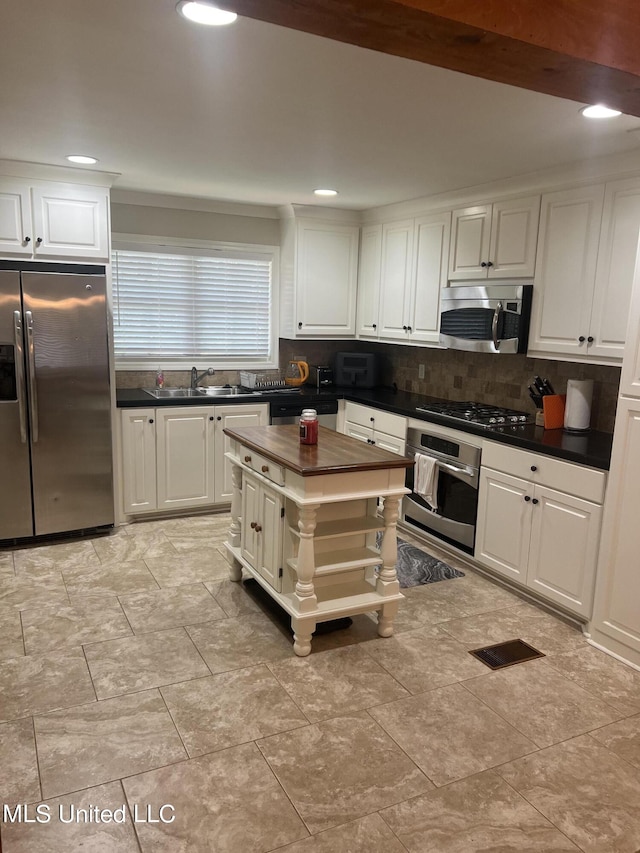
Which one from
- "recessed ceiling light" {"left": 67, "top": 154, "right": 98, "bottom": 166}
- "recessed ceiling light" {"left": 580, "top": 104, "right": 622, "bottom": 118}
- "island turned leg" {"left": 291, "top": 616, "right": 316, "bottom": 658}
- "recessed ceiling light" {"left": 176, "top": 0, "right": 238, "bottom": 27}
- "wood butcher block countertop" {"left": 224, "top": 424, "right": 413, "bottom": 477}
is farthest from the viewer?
"recessed ceiling light" {"left": 67, "top": 154, "right": 98, "bottom": 166}

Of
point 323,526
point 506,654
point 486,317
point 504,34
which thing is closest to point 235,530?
point 323,526

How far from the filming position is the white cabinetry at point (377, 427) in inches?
176

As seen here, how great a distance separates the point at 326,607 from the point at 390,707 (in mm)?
557

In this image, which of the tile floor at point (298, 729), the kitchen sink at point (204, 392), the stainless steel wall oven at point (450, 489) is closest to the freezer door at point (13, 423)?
the tile floor at point (298, 729)

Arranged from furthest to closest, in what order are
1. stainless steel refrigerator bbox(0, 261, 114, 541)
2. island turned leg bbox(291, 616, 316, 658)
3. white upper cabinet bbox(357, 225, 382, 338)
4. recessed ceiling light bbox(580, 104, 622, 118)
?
white upper cabinet bbox(357, 225, 382, 338) < stainless steel refrigerator bbox(0, 261, 114, 541) < island turned leg bbox(291, 616, 316, 658) < recessed ceiling light bbox(580, 104, 622, 118)

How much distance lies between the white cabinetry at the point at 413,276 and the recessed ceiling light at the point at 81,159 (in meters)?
2.25

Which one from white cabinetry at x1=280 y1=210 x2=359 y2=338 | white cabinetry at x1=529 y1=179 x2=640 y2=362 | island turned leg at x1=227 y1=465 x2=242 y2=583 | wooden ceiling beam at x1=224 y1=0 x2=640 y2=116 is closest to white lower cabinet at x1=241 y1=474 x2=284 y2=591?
island turned leg at x1=227 y1=465 x2=242 y2=583

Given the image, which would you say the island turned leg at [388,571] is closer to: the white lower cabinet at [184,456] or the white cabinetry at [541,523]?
the white cabinetry at [541,523]

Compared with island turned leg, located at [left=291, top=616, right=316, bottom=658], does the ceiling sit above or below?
above

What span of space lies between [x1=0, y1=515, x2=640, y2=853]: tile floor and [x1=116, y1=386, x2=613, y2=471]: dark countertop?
0.92m

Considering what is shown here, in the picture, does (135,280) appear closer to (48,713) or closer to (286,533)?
(286,533)

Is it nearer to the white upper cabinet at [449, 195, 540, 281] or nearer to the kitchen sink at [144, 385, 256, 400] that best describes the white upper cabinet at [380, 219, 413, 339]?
the white upper cabinet at [449, 195, 540, 281]

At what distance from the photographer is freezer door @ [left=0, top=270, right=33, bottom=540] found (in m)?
3.84

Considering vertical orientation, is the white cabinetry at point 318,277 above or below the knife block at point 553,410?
above
